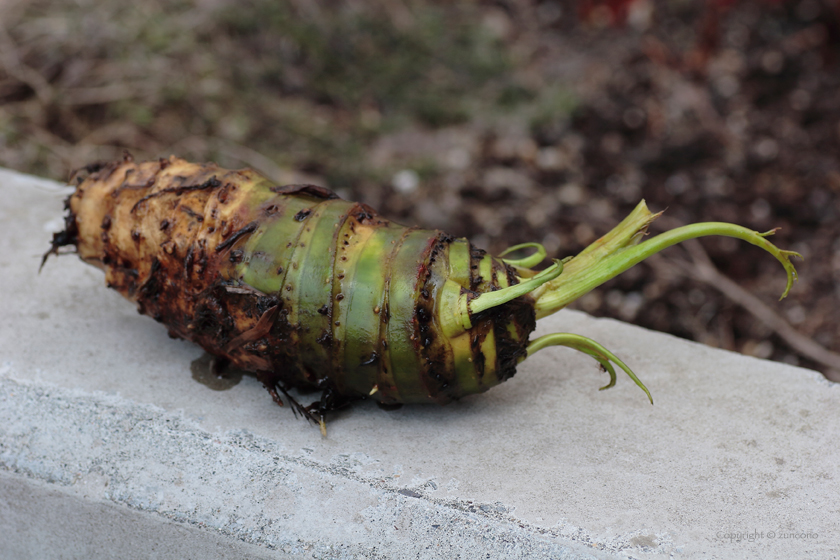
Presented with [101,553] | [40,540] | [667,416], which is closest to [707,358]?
[667,416]

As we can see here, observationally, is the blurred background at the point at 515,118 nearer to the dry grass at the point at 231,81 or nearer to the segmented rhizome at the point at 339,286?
the dry grass at the point at 231,81

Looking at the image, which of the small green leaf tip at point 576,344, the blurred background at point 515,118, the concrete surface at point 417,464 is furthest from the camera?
the blurred background at point 515,118

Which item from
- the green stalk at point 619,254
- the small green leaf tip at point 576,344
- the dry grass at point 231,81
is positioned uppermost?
the green stalk at point 619,254

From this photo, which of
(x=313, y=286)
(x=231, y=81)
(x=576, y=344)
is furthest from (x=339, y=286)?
(x=231, y=81)

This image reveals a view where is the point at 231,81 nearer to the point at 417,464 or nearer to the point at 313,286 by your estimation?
the point at 313,286

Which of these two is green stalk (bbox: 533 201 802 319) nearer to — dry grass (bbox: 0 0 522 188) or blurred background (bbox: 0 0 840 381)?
blurred background (bbox: 0 0 840 381)

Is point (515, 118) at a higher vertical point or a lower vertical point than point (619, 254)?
lower

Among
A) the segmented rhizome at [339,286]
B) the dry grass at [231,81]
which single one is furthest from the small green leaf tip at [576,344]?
the dry grass at [231,81]
